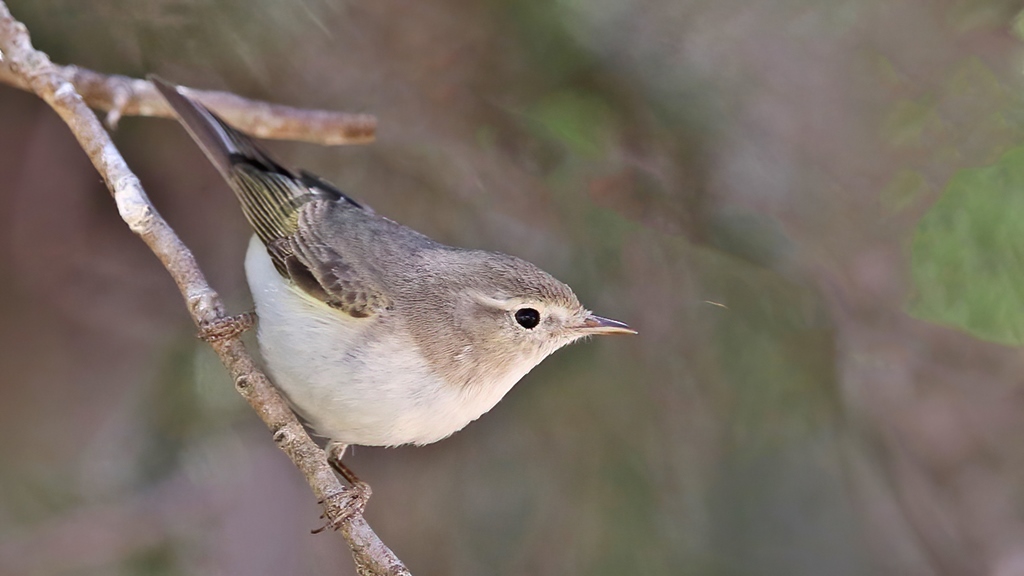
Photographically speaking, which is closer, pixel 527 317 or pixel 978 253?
pixel 527 317

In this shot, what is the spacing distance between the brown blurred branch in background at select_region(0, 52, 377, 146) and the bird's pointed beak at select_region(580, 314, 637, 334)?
A: 1.24m

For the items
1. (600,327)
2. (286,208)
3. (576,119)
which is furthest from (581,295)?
(286,208)

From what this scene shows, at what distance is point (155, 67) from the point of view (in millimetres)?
3344

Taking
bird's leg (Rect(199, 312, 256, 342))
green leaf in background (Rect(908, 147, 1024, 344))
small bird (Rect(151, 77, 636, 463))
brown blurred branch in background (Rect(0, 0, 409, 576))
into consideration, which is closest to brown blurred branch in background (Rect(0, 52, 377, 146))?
brown blurred branch in background (Rect(0, 0, 409, 576))

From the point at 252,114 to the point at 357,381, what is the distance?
1.37 m

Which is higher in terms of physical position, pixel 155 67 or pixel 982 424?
pixel 155 67

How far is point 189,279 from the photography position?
8.00 feet

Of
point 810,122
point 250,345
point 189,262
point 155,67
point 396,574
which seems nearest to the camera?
point 396,574

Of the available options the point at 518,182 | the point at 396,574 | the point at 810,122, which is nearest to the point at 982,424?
the point at 810,122

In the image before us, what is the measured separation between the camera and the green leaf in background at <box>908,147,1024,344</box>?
2.96 metres

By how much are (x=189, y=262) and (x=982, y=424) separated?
3.11 m

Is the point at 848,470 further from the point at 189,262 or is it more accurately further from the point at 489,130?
the point at 189,262

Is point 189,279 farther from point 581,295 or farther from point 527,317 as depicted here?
point 581,295

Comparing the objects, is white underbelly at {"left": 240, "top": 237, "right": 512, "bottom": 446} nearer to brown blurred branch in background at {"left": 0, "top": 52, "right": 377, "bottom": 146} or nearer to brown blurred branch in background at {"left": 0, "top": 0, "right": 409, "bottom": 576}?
brown blurred branch in background at {"left": 0, "top": 0, "right": 409, "bottom": 576}
